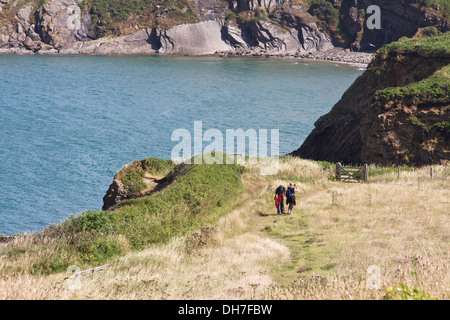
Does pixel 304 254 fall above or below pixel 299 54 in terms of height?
below

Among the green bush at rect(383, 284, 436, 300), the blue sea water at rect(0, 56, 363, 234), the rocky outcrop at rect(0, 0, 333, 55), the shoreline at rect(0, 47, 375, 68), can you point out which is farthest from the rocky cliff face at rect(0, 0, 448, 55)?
the green bush at rect(383, 284, 436, 300)

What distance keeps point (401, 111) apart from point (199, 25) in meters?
123

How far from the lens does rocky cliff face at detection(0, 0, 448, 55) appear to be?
144m

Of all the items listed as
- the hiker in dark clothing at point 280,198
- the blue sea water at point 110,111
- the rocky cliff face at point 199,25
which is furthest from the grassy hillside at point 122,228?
the rocky cliff face at point 199,25

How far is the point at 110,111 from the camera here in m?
79.2

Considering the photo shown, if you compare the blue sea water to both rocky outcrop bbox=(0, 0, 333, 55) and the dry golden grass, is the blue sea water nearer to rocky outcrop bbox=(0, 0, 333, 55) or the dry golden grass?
rocky outcrop bbox=(0, 0, 333, 55)

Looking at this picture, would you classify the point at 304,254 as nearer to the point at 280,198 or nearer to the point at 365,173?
the point at 280,198

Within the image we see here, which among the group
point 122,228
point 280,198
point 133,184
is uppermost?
point 122,228

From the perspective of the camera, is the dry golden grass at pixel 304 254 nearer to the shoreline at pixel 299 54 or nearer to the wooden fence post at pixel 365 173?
the wooden fence post at pixel 365 173

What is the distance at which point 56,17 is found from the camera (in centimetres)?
14638

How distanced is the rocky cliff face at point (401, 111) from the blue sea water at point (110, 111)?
57.7ft

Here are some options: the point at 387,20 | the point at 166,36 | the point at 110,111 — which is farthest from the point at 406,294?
the point at 387,20
